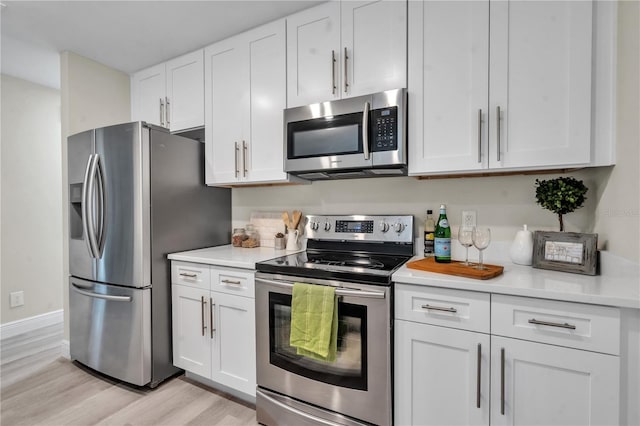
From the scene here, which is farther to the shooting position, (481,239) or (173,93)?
(173,93)

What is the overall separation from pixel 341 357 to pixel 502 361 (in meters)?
0.70

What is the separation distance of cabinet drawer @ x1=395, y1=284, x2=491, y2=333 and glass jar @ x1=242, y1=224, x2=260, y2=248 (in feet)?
4.35

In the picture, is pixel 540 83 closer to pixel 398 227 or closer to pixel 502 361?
pixel 398 227

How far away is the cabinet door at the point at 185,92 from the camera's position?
2.43 metres

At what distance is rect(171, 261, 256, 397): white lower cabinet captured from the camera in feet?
6.12

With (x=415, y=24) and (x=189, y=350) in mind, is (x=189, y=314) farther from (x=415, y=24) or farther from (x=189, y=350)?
(x=415, y=24)

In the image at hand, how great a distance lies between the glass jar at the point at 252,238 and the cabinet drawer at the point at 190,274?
0.46 meters

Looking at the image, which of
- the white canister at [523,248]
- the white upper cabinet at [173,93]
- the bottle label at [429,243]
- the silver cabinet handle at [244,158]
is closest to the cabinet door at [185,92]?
the white upper cabinet at [173,93]

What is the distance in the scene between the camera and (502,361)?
126 centimetres

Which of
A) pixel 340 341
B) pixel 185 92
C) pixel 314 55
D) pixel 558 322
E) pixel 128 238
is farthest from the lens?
pixel 185 92

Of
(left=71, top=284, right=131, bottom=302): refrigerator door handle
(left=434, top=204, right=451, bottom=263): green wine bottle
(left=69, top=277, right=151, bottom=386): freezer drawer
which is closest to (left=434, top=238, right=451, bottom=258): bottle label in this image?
(left=434, top=204, right=451, bottom=263): green wine bottle

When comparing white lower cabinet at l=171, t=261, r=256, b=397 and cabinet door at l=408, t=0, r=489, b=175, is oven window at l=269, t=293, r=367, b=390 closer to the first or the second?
white lower cabinet at l=171, t=261, r=256, b=397

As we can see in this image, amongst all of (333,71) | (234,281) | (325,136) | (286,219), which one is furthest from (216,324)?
(333,71)

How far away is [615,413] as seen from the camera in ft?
3.65
